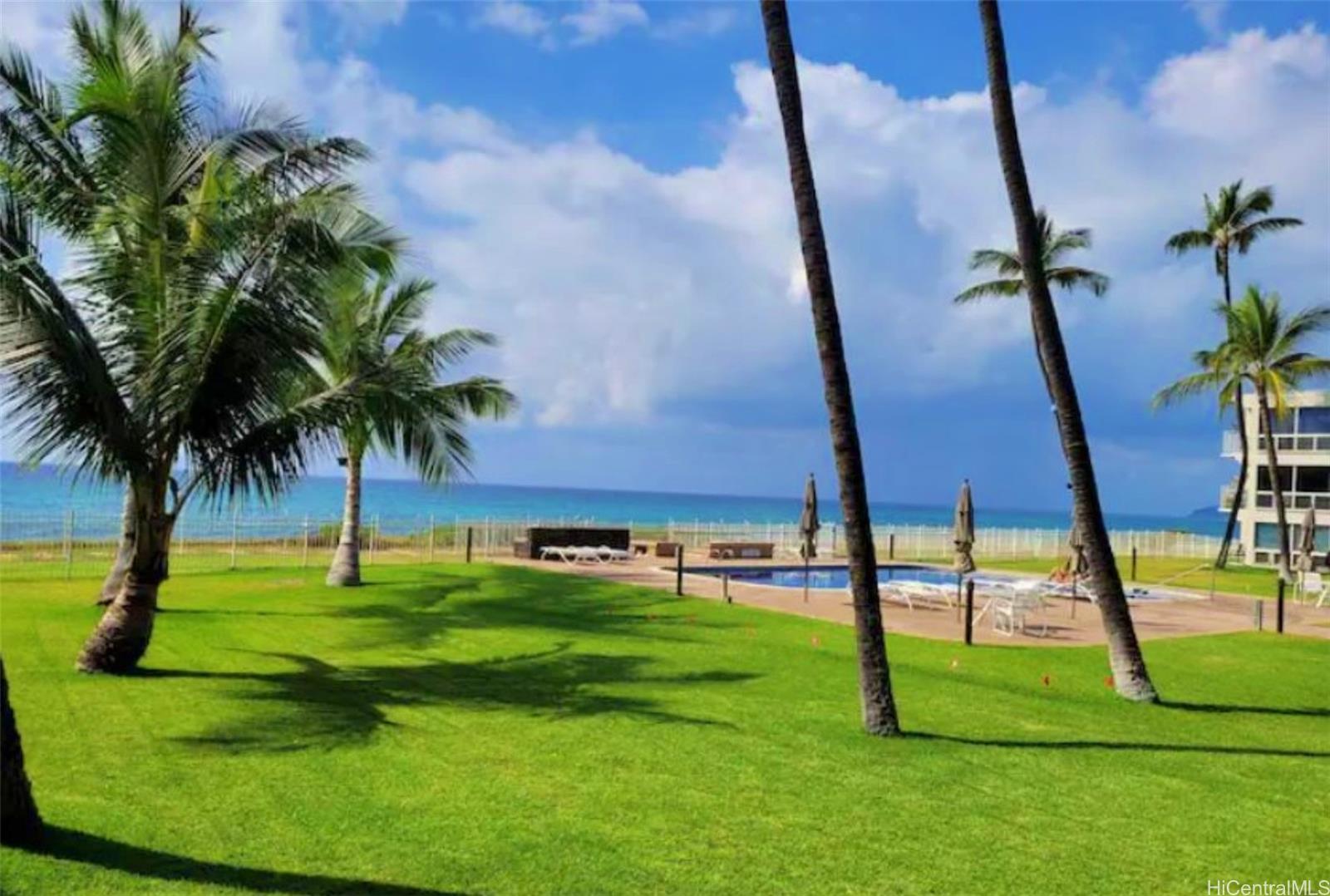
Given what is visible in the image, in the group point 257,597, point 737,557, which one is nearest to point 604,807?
point 257,597

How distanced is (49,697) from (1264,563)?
4058 centimetres

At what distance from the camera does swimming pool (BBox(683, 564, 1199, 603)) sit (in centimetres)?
2291

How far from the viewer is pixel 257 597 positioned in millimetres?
16703

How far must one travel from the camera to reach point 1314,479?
38.8 metres

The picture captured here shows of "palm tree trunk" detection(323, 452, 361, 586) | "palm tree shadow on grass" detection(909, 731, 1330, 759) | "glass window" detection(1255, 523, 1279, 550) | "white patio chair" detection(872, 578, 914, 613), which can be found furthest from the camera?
"glass window" detection(1255, 523, 1279, 550)

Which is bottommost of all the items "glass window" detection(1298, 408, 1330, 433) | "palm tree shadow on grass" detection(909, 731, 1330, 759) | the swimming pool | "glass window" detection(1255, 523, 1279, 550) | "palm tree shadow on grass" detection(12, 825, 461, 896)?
"palm tree shadow on grass" detection(909, 731, 1330, 759)

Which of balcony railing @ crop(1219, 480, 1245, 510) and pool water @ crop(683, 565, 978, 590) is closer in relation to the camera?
pool water @ crop(683, 565, 978, 590)

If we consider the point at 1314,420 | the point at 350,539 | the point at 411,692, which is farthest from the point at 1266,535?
the point at 411,692

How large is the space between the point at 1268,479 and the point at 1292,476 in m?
0.84

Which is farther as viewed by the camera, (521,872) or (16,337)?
(16,337)

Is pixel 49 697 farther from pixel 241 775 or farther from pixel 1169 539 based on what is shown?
pixel 1169 539

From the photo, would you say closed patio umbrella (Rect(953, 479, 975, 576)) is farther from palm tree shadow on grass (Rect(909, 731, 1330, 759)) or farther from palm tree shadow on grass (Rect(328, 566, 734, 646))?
palm tree shadow on grass (Rect(909, 731, 1330, 759))

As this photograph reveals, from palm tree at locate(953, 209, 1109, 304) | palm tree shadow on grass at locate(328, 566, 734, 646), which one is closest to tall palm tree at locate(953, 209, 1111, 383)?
palm tree at locate(953, 209, 1109, 304)

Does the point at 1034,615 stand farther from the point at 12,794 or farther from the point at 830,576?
the point at 12,794
